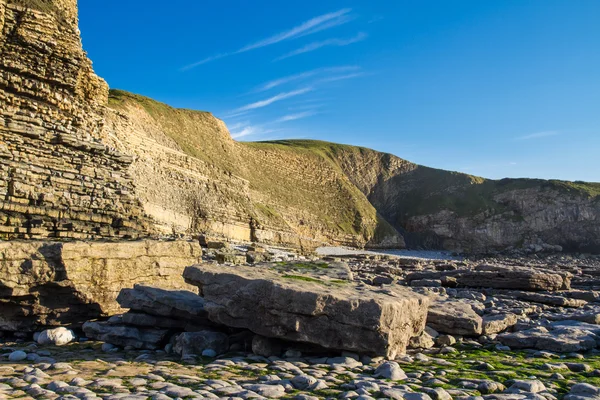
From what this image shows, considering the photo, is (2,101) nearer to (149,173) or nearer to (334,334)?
(334,334)

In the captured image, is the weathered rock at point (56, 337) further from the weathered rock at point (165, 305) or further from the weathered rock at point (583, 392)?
the weathered rock at point (583, 392)

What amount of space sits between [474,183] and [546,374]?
Answer: 93.6 meters

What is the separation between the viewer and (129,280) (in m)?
8.35

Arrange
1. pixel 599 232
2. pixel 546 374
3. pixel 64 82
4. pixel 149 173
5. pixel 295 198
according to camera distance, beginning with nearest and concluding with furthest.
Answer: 1. pixel 546 374
2. pixel 64 82
3. pixel 149 173
4. pixel 295 198
5. pixel 599 232

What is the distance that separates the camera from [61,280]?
7387 millimetres

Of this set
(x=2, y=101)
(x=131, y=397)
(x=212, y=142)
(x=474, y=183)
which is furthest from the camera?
(x=474, y=183)

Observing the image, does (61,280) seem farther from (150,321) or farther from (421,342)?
(421,342)

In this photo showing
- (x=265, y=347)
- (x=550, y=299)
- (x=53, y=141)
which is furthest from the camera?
(x=53, y=141)

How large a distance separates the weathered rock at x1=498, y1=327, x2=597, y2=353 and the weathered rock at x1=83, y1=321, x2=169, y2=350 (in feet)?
17.6

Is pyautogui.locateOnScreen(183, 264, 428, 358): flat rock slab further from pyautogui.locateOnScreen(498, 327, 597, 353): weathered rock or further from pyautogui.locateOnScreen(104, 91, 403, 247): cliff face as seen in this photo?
pyautogui.locateOnScreen(104, 91, 403, 247): cliff face

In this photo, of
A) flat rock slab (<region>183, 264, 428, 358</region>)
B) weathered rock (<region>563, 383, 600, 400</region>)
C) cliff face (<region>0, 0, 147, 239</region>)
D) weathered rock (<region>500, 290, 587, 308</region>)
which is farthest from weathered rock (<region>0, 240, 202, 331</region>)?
weathered rock (<region>500, 290, 587, 308</region>)

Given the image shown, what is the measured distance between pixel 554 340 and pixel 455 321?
1.46 m

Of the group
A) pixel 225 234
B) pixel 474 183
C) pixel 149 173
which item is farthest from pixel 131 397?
pixel 474 183

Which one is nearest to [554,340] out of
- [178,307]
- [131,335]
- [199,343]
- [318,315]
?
[318,315]
